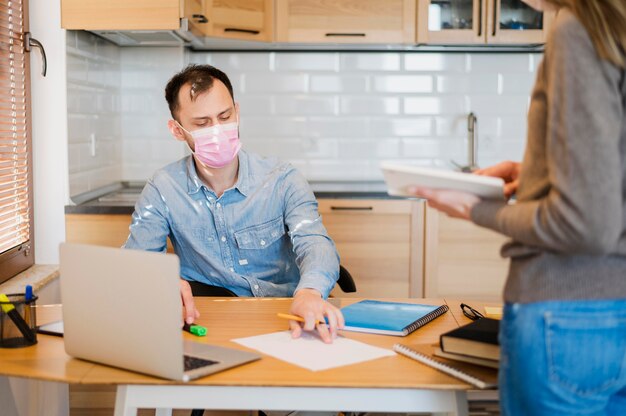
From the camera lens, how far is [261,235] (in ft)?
7.95

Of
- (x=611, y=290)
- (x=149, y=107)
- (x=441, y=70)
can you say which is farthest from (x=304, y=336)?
(x=441, y=70)

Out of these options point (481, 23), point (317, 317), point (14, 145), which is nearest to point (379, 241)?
point (481, 23)

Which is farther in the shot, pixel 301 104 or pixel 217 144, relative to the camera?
pixel 301 104

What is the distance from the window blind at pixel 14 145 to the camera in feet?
8.57

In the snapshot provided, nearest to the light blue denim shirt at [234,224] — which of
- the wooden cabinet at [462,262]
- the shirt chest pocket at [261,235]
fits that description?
the shirt chest pocket at [261,235]

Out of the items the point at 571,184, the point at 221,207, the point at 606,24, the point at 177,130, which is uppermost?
the point at 606,24

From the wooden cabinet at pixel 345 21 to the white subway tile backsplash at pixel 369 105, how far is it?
40 centimetres

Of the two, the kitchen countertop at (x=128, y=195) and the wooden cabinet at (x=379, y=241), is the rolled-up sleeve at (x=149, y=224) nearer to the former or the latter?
the kitchen countertop at (x=128, y=195)

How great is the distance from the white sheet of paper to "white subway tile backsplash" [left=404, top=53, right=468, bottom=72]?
99.9 inches

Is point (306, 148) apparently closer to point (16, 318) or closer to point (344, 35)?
point (344, 35)

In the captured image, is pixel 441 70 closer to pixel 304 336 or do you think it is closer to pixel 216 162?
pixel 216 162

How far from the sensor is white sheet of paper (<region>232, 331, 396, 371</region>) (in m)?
1.49

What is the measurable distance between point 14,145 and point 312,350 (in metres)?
1.66

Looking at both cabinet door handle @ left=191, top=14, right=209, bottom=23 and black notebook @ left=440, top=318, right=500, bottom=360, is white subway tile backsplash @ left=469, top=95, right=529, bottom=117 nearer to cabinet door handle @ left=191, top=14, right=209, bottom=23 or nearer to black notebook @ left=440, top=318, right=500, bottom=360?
cabinet door handle @ left=191, top=14, right=209, bottom=23
